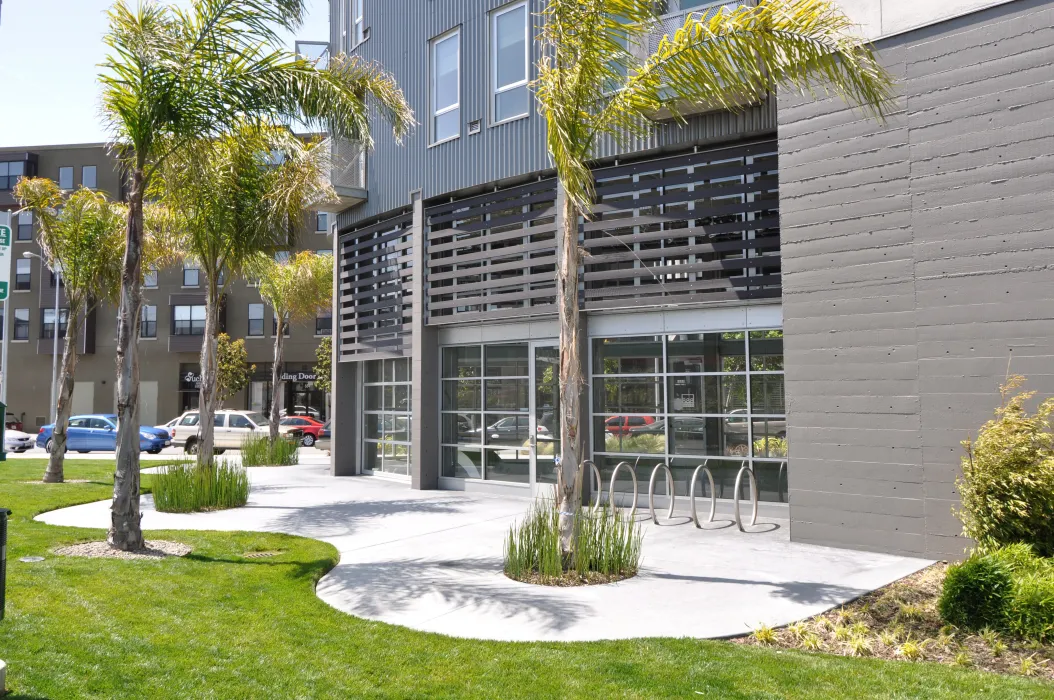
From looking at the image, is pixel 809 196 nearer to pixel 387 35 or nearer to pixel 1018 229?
pixel 1018 229

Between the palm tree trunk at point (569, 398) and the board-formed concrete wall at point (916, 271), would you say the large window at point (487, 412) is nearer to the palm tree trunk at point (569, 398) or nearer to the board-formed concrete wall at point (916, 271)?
the board-formed concrete wall at point (916, 271)

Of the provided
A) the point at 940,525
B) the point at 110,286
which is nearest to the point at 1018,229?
the point at 940,525

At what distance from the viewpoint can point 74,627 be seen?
20.9 ft

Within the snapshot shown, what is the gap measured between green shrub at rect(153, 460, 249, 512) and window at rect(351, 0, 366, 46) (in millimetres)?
10322

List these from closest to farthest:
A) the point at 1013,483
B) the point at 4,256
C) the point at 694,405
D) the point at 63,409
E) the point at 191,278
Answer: the point at 4,256 < the point at 1013,483 < the point at 694,405 < the point at 63,409 < the point at 191,278

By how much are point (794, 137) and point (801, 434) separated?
3.60 metres

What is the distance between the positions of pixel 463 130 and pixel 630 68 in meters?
→ 6.88

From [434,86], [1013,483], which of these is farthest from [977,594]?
[434,86]

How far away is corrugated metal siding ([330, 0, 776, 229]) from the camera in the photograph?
12.6 m

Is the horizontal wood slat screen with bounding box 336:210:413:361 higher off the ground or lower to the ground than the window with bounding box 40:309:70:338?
lower

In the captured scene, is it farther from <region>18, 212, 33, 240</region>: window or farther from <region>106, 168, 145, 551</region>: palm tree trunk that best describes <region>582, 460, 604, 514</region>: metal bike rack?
<region>18, 212, 33, 240</region>: window

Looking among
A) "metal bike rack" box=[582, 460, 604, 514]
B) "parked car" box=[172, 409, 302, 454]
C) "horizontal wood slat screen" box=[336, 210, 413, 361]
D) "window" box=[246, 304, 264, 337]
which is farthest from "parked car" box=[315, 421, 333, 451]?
"metal bike rack" box=[582, 460, 604, 514]

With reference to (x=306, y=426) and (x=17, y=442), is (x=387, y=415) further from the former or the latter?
(x=17, y=442)

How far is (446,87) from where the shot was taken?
16.4 meters
